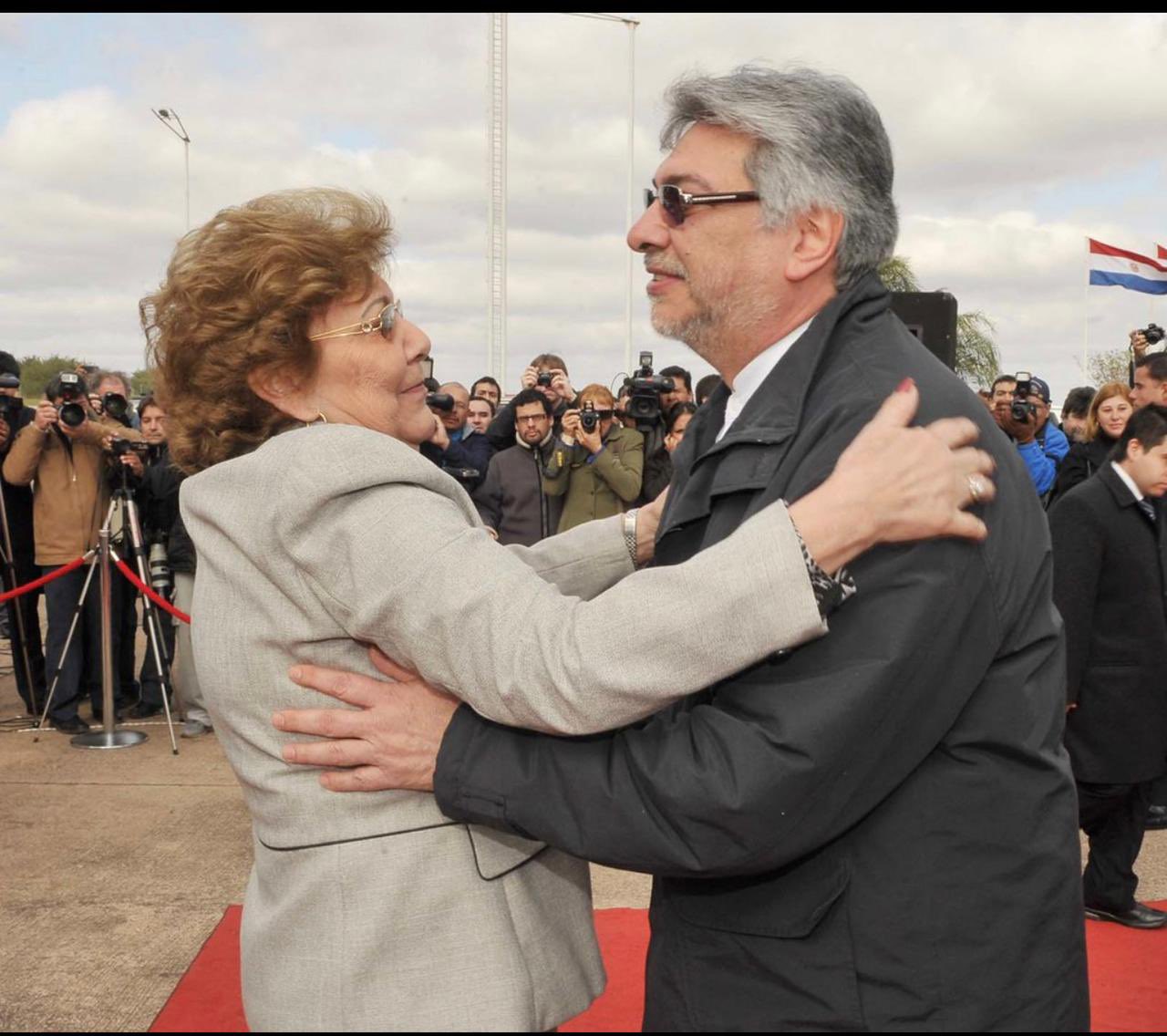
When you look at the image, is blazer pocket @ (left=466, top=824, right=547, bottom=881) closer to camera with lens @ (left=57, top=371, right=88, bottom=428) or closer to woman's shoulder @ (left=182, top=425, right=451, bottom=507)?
woman's shoulder @ (left=182, top=425, right=451, bottom=507)

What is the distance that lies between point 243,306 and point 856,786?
1155 millimetres

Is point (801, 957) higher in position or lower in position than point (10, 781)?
higher

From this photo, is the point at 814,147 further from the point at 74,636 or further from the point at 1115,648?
the point at 74,636

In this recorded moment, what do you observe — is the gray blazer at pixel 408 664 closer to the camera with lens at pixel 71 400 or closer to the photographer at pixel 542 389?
the camera with lens at pixel 71 400

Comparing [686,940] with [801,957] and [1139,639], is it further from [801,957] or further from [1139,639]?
[1139,639]

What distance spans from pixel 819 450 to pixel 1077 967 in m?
0.85

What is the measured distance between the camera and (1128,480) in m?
4.77

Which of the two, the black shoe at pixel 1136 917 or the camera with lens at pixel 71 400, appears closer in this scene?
the black shoe at pixel 1136 917

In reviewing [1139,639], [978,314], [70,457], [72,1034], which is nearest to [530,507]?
[70,457]

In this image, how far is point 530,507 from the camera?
8.13 m

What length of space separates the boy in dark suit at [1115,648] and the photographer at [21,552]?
21.2ft

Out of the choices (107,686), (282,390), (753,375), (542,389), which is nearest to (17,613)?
(107,686)

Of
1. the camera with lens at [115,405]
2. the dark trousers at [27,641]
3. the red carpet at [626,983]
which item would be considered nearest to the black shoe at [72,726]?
the dark trousers at [27,641]

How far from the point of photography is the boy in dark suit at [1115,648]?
4637 millimetres
